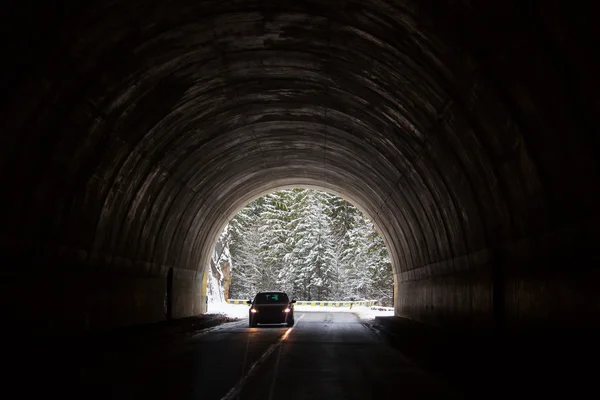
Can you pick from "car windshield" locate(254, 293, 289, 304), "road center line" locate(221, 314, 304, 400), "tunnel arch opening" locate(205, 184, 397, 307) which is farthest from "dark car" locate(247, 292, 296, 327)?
"tunnel arch opening" locate(205, 184, 397, 307)

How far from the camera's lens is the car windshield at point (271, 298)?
30.9 meters

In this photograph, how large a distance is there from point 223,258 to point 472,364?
54.6m

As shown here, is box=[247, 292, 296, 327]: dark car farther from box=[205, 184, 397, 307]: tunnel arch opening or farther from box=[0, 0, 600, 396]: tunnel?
box=[205, 184, 397, 307]: tunnel arch opening

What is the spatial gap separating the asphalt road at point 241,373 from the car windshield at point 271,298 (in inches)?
453

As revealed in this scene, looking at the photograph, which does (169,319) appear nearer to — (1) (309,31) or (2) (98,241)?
(2) (98,241)

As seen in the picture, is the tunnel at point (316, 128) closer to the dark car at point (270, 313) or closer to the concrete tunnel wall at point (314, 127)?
the concrete tunnel wall at point (314, 127)

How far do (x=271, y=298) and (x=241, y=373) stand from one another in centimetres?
1892

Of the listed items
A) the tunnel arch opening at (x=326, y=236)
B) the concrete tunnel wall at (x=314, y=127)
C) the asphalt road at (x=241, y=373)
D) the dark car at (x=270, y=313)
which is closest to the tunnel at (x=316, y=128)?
the concrete tunnel wall at (x=314, y=127)

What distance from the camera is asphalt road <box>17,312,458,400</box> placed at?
10.0 meters

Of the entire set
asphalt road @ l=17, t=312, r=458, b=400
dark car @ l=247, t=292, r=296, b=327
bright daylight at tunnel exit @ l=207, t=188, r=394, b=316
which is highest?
bright daylight at tunnel exit @ l=207, t=188, r=394, b=316

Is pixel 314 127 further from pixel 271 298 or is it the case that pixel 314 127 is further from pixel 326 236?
pixel 326 236

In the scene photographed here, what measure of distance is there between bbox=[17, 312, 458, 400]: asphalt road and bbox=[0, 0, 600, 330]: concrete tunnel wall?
197 cm

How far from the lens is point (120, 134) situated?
16.7 meters

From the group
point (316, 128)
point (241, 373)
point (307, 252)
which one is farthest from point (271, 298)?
point (307, 252)
